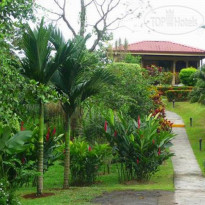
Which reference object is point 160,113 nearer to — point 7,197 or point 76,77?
point 76,77

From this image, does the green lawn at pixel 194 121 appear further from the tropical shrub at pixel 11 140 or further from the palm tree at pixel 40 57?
the tropical shrub at pixel 11 140

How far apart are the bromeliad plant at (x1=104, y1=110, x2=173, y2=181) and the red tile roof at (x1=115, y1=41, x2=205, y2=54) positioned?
84.9 ft

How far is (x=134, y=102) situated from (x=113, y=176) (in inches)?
181

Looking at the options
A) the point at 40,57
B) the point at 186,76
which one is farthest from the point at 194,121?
the point at 40,57

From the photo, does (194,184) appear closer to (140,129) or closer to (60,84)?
(140,129)

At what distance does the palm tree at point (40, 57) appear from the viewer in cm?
972

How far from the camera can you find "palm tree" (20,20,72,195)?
972 cm

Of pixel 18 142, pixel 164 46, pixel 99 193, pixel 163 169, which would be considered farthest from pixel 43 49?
pixel 164 46

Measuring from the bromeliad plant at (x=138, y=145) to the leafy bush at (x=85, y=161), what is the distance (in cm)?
42

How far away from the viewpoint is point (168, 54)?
39156 mm

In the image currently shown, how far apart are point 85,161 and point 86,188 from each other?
1172 millimetres

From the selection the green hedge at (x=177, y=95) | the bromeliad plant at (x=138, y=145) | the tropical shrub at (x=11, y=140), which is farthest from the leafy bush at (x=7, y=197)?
the green hedge at (x=177, y=95)

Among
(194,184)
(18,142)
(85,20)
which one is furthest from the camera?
(85,20)

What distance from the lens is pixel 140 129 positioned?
12117 millimetres
